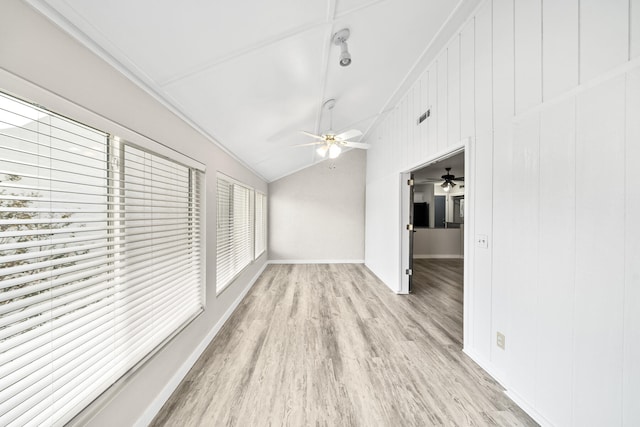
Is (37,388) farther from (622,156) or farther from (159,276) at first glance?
(622,156)

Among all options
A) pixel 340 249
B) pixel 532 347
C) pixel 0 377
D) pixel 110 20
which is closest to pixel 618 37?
pixel 532 347

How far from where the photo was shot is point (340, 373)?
6.51 ft

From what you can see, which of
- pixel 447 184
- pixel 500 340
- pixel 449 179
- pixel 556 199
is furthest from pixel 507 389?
pixel 447 184

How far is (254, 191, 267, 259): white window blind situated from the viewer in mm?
5203

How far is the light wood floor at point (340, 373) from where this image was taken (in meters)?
1.58

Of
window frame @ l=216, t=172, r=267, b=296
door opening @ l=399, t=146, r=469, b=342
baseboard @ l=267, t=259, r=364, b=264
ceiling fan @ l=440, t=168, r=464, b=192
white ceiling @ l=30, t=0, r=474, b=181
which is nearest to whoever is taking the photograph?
white ceiling @ l=30, t=0, r=474, b=181

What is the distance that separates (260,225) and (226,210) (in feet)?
8.06

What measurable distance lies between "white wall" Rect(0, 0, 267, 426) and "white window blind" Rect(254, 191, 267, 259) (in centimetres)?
284

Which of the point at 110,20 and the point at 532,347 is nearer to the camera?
the point at 110,20

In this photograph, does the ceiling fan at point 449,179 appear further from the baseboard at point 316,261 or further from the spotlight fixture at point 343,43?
the spotlight fixture at point 343,43

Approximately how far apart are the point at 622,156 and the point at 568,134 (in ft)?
0.96

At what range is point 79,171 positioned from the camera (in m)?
1.11

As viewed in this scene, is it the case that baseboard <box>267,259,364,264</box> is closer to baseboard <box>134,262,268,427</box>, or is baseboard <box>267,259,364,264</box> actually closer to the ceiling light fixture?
baseboard <box>134,262,268,427</box>

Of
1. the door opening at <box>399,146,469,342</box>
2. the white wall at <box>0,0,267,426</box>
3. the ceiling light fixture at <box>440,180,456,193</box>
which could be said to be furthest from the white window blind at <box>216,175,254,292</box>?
the ceiling light fixture at <box>440,180,456,193</box>
